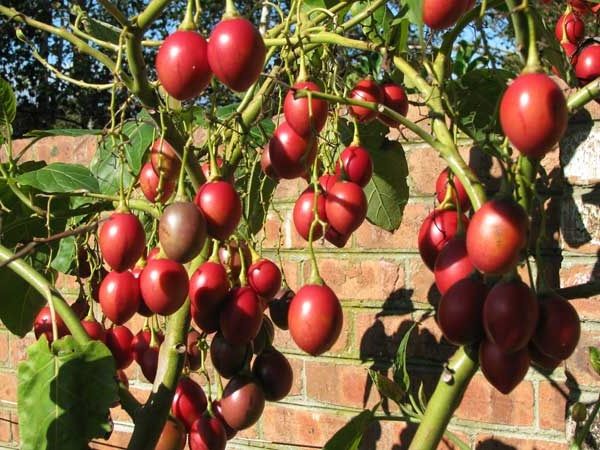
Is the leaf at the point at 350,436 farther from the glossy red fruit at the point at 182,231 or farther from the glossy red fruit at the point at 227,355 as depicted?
the glossy red fruit at the point at 182,231

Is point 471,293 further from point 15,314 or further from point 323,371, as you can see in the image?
point 323,371

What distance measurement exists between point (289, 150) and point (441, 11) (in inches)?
7.1

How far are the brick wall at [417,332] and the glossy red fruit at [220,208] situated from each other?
0.37m

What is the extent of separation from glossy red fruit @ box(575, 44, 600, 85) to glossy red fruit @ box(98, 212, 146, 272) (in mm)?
496

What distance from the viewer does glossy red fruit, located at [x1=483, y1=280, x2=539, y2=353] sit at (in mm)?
529

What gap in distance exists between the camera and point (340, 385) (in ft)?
4.44

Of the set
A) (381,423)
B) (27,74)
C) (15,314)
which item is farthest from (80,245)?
(27,74)

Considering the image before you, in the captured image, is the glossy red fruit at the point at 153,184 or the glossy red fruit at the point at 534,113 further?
the glossy red fruit at the point at 153,184

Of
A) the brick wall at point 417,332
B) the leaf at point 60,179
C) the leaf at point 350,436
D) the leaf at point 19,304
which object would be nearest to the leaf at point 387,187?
the brick wall at point 417,332

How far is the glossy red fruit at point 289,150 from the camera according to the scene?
671 mm

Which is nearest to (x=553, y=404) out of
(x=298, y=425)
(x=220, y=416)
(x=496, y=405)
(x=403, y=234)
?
(x=496, y=405)

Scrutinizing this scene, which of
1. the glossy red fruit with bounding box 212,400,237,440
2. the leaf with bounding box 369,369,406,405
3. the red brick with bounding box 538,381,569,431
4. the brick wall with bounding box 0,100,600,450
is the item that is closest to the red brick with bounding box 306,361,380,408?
the brick wall with bounding box 0,100,600,450

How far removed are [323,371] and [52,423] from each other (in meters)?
0.74

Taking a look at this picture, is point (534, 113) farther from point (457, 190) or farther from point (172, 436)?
point (172, 436)
